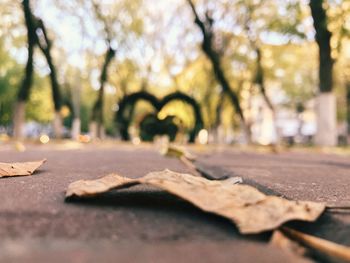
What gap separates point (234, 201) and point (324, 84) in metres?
14.4

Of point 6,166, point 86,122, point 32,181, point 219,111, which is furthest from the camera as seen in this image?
point 86,122

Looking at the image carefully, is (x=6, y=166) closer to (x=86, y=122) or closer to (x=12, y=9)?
(x=12, y=9)

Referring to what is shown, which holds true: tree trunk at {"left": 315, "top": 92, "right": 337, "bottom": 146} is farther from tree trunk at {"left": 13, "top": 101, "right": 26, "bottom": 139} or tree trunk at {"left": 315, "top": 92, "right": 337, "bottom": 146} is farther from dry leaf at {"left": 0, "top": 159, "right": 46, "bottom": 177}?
dry leaf at {"left": 0, "top": 159, "right": 46, "bottom": 177}

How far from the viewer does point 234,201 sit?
1.72 m

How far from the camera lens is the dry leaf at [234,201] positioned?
152 centimetres

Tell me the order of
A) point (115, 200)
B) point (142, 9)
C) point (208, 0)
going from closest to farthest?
point (115, 200)
point (208, 0)
point (142, 9)

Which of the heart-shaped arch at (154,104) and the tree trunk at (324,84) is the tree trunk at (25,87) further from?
the tree trunk at (324,84)

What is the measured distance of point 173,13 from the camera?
2842 cm

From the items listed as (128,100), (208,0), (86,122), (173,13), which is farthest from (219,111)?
(86,122)

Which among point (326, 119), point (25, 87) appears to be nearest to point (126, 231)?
point (326, 119)

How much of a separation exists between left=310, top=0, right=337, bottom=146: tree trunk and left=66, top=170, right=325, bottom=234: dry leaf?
14100 mm

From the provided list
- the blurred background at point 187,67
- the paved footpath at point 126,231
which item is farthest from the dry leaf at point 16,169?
the blurred background at point 187,67

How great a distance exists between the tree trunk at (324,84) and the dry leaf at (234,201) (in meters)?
14.1

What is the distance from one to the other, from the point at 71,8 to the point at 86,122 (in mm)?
42556
